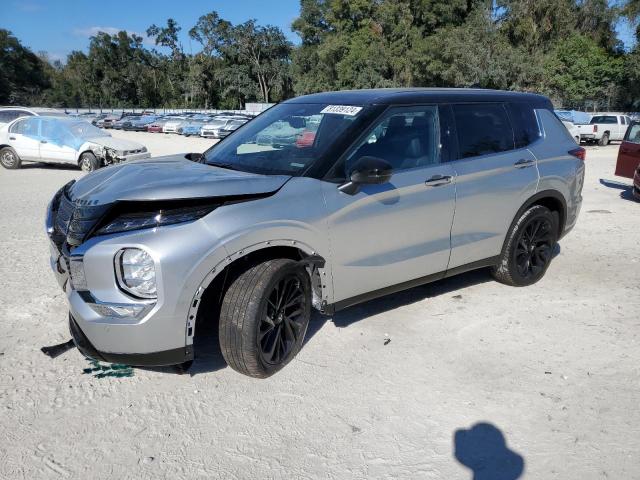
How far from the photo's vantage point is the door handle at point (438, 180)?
409 cm

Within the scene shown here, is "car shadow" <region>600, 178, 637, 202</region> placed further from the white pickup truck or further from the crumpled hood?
the white pickup truck

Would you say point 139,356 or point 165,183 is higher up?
point 165,183

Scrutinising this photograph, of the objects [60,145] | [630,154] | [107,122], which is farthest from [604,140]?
[107,122]

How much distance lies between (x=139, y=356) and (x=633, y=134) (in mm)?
11365

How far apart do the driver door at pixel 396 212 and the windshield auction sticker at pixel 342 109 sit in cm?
19

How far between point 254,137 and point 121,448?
8.44 ft

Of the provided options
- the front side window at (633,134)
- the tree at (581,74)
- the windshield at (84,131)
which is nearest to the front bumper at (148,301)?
the front side window at (633,134)

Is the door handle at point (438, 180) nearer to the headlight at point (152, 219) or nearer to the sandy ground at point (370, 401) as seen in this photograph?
the sandy ground at point (370, 401)

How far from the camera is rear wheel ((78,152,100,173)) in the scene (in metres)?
14.4

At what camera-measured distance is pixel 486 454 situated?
281 centimetres

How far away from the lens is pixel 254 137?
4.43m

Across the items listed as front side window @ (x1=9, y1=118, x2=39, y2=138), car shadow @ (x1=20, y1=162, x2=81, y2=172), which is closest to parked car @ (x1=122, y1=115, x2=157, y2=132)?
car shadow @ (x1=20, y1=162, x2=81, y2=172)

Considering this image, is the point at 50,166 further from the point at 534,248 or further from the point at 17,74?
the point at 17,74

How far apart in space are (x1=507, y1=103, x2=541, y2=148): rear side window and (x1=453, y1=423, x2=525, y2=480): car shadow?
2.88m
